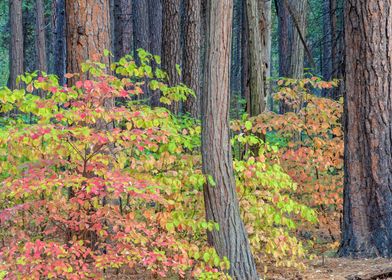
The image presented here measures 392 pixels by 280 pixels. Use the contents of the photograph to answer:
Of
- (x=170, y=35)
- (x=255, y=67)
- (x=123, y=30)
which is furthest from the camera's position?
(x=123, y=30)

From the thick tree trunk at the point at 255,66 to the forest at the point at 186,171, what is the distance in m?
0.02

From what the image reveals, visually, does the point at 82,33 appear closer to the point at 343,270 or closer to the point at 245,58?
the point at 343,270

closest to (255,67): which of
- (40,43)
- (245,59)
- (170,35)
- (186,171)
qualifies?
(186,171)

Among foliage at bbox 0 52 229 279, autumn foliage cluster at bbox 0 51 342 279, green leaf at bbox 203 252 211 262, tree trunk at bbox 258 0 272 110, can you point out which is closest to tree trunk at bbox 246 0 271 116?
tree trunk at bbox 258 0 272 110

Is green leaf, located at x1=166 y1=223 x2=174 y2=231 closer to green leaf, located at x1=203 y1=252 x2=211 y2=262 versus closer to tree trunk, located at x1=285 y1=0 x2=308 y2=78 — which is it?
green leaf, located at x1=203 y1=252 x2=211 y2=262

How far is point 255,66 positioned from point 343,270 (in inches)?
132

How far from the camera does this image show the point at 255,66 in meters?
8.49

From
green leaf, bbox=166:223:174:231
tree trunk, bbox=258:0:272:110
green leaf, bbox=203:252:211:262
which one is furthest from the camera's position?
tree trunk, bbox=258:0:272:110

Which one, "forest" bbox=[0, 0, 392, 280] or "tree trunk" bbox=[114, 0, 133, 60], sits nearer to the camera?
"forest" bbox=[0, 0, 392, 280]

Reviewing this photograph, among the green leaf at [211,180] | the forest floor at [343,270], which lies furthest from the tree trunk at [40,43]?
the green leaf at [211,180]

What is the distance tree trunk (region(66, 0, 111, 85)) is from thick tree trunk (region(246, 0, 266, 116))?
2769mm

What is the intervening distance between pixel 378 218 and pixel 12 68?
14.5 metres

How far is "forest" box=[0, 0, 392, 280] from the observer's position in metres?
5.07

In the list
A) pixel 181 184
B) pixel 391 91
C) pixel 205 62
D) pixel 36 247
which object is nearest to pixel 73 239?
pixel 36 247
